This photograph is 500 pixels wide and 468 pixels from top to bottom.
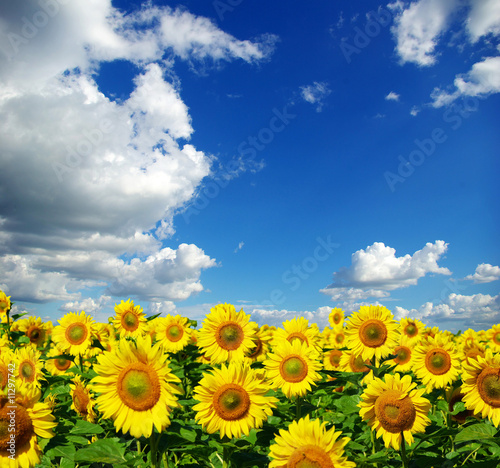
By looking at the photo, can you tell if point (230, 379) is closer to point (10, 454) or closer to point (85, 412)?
point (10, 454)

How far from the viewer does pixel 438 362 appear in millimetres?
7762

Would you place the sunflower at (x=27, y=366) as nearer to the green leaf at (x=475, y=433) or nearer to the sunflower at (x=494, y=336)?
the green leaf at (x=475, y=433)

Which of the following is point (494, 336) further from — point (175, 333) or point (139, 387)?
point (139, 387)

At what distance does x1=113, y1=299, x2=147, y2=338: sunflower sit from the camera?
31.4 ft

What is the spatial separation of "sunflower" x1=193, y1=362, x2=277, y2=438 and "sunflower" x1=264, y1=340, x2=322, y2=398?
160cm

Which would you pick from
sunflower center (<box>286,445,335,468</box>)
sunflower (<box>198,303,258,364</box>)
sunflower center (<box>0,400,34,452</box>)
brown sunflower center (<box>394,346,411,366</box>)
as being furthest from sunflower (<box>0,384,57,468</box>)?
brown sunflower center (<box>394,346,411,366</box>)

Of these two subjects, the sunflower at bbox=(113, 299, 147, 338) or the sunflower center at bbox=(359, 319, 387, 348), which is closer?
the sunflower center at bbox=(359, 319, 387, 348)

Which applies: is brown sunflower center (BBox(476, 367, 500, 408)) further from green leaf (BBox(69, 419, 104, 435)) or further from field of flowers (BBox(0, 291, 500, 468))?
green leaf (BBox(69, 419, 104, 435))

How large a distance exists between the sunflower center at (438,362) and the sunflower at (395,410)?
3.41 meters

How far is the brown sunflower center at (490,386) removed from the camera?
18.3 ft

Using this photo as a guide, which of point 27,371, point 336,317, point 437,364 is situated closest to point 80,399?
point 27,371

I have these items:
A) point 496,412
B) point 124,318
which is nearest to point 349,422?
point 496,412

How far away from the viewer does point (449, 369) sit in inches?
303

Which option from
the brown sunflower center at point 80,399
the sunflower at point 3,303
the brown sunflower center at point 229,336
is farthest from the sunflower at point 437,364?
the sunflower at point 3,303
